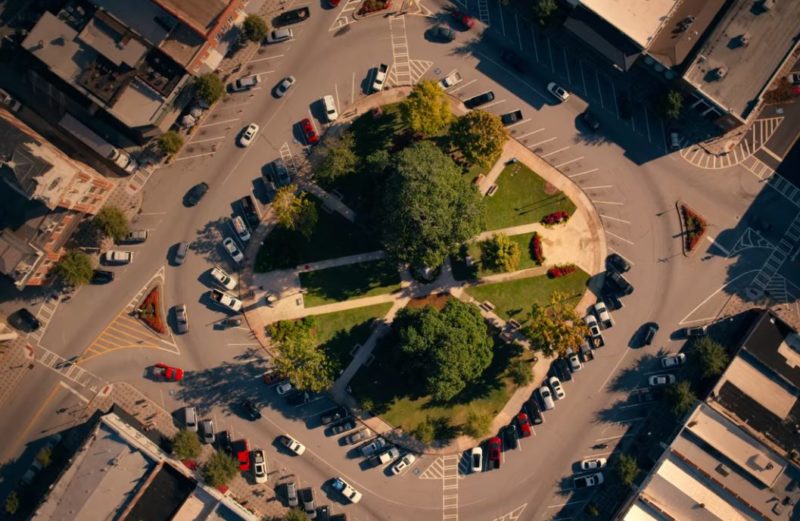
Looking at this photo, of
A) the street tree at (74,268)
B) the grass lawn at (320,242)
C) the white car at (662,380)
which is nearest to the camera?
the street tree at (74,268)

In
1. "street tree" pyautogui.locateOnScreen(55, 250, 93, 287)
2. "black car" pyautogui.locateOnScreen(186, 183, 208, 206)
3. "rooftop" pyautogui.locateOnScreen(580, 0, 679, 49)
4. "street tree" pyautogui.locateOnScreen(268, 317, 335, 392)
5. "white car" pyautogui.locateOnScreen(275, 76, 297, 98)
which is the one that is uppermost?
"rooftop" pyautogui.locateOnScreen(580, 0, 679, 49)

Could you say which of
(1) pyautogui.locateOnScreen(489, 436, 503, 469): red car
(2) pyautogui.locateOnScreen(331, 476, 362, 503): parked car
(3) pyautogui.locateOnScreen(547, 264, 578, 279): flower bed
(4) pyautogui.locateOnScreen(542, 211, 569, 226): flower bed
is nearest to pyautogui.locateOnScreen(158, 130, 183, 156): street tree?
(2) pyautogui.locateOnScreen(331, 476, 362, 503): parked car

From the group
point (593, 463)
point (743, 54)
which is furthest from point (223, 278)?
point (743, 54)

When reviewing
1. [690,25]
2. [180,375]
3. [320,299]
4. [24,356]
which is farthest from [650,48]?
[24,356]

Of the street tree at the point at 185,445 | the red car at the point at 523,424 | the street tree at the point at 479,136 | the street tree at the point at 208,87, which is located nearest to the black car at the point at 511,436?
the red car at the point at 523,424

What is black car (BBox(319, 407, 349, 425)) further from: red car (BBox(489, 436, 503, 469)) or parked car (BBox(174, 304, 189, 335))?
parked car (BBox(174, 304, 189, 335))

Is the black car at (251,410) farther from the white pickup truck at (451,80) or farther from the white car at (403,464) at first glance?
the white pickup truck at (451,80)
